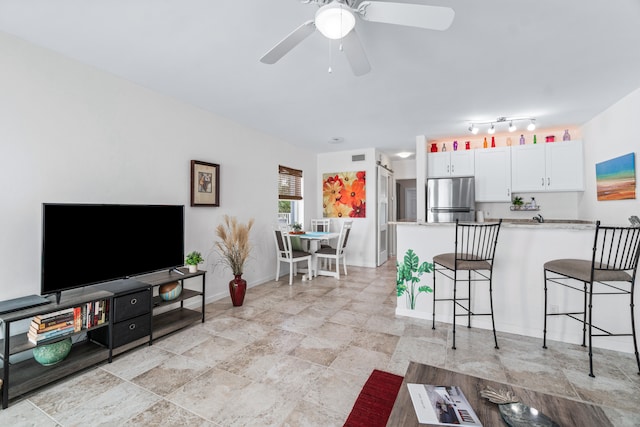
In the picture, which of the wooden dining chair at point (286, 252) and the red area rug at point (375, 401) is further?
the wooden dining chair at point (286, 252)

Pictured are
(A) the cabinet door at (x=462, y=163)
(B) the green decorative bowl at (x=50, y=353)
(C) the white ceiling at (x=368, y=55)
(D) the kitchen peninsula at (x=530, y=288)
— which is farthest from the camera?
(A) the cabinet door at (x=462, y=163)

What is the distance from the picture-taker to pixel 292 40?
1.71 m

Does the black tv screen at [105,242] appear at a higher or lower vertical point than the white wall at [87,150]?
lower

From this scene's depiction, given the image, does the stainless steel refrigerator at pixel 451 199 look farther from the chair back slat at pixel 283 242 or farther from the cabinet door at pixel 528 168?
the chair back slat at pixel 283 242

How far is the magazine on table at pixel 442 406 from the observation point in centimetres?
117

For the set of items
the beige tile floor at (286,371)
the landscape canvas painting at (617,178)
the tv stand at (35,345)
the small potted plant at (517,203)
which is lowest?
the beige tile floor at (286,371)

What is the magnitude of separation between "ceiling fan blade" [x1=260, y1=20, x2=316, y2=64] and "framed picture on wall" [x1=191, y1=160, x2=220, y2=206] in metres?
2.11

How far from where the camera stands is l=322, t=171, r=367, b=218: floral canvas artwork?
6.11 meters

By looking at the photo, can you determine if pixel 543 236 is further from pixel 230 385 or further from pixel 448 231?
pixel 230 385

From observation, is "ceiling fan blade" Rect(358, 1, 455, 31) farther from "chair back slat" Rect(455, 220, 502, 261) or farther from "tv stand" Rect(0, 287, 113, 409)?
"tv stand" Rect(0, 287, 113, 409)

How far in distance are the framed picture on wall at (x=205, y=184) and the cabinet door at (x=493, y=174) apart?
4353 millimetres

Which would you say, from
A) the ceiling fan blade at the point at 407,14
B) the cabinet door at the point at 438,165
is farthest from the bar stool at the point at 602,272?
the cabinet door at the point at 438,165

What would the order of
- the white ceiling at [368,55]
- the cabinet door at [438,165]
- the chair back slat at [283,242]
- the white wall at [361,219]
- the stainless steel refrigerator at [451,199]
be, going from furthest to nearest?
1. the white wall at [361,219]
2. the cabinet door at [438,165]
3. the stainless steel refrigerator at [451,199]
4. the chair back slat at [283,242]
5. the white ceiling at [368,55]

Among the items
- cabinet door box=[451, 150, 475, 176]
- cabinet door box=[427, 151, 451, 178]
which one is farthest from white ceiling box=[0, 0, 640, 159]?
cabinet door box=[427, 151, 451, 178]
